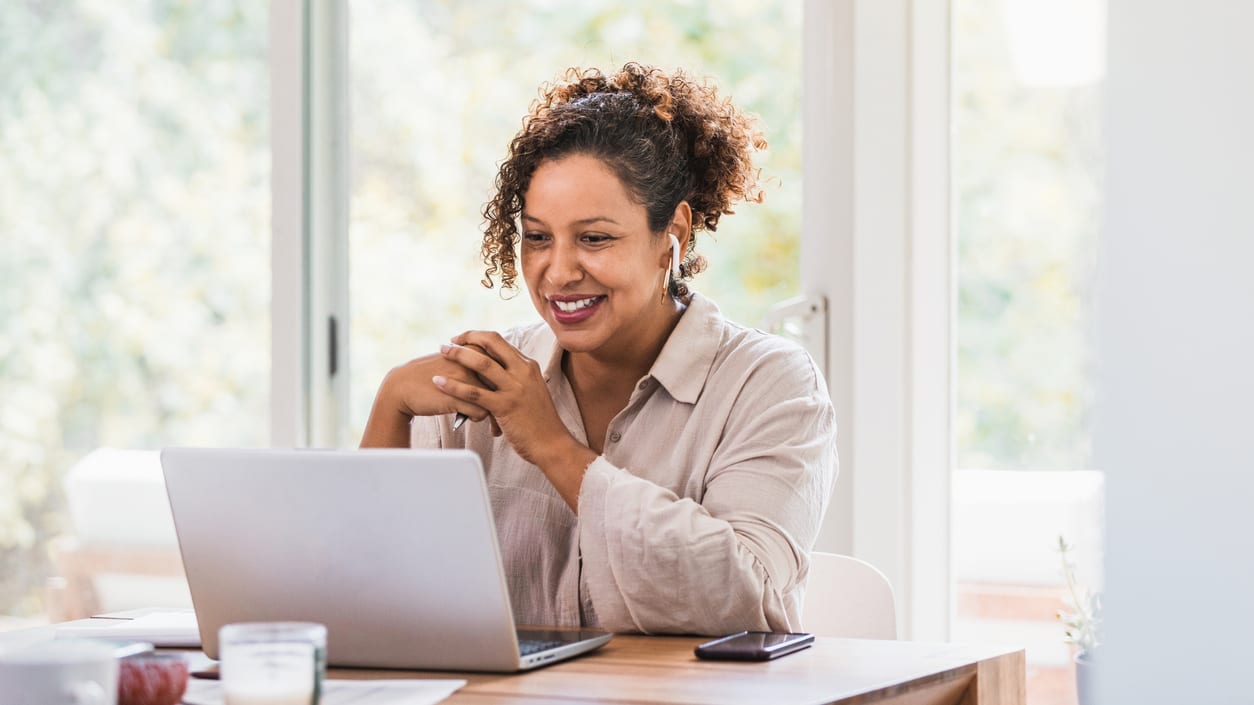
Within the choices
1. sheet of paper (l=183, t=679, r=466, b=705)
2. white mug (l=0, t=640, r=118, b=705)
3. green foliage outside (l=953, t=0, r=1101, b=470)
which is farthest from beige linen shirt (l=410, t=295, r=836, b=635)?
green foliage outside (l=953, t=0, r=1101, b=470)

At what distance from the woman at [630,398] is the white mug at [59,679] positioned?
67 centimetres

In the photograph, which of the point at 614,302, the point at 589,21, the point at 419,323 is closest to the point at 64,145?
the point at 419,323

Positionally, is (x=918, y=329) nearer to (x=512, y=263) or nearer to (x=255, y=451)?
(x=512, y=263)

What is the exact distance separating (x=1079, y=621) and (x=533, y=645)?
1527 mm

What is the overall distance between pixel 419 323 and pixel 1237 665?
2.17m

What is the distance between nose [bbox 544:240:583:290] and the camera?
6.06 feet

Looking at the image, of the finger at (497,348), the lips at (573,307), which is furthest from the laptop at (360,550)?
the lips at (573,307)

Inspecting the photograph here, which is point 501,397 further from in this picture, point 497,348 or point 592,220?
point 592,220

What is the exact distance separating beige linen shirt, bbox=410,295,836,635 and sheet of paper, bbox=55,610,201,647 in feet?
1.37

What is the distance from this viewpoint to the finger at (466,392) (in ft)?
5.72

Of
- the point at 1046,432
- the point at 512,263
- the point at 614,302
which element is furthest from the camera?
the point at 1046,432

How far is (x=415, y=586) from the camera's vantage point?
1276 millimetres

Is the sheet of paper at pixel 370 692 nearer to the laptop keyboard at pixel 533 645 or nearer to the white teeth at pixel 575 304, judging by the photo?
the laptop keyboard at pixel 533 645

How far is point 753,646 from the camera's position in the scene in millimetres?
1378
